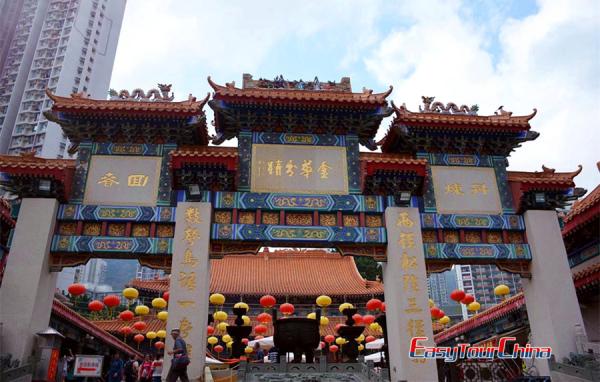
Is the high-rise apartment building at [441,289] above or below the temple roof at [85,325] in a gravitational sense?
above

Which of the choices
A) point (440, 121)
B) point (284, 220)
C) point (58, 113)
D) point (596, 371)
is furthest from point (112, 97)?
point (596, 371)

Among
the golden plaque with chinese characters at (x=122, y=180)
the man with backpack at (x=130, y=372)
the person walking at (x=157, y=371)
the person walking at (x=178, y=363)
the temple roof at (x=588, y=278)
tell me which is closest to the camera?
the person walking at (x=178, y=363)

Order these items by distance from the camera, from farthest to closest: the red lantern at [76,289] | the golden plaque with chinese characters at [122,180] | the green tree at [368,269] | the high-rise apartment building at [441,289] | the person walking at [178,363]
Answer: the high-rise apartment building at [441,289] → the green tree at [368,269] → the red lantern at [76,289] → the golden plaque with chinese characters at [122,180] → the person walking at [178,363]

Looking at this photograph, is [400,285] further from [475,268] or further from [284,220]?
[475,268]

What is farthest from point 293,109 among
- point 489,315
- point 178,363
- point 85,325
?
point 489,315

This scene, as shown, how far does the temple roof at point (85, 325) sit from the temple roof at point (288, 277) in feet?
11.9

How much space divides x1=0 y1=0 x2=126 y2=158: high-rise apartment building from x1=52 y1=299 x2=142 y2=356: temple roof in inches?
1385

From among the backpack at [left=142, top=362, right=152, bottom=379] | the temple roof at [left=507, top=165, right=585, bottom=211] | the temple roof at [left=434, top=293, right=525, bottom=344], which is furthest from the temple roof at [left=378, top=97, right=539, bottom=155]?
the backpack at [left=142, top=362, right=152, bottom=379]

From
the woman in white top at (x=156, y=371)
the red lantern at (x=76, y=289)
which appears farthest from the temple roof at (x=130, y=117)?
the woman in white top at (x=156, y=371)

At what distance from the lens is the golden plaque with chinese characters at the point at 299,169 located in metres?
11.8

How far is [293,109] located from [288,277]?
17097 mm

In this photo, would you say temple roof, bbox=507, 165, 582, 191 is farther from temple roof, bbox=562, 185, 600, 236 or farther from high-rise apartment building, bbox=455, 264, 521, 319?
high-rise apartment building, bbox=455, 264, 521, 319

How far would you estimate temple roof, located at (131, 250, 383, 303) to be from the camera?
25312mm

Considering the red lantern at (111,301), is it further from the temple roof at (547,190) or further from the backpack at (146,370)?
the temple roof at (547,190)
